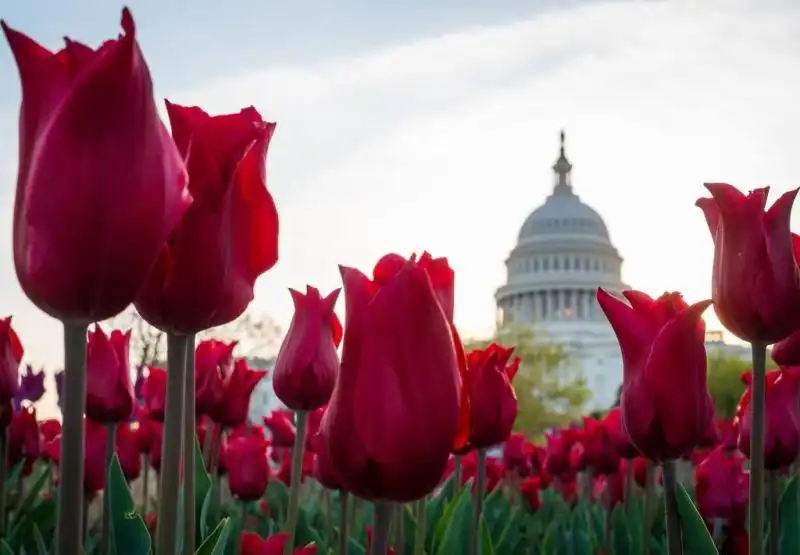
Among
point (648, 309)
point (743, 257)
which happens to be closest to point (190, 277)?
point (648, 309)

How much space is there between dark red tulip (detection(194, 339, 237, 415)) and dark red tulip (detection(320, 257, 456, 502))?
4.32 ft

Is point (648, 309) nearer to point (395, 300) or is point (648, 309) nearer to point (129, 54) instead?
point (395, 300)

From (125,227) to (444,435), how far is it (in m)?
0.36

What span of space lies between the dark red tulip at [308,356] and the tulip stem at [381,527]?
2.81ft

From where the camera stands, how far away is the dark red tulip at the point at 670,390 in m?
1.37

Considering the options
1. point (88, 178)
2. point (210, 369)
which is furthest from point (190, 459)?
point (210, 369)

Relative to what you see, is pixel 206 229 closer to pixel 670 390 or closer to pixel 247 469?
pixel 670 390

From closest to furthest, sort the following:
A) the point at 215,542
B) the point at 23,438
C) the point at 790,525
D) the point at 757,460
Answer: the point at 215,542, the point at 757,460, the point at 790,525, the point at 23,438

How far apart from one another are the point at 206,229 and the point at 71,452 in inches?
11.3

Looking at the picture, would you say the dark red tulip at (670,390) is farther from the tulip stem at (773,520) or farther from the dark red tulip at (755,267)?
the tulip stem at (773,520)

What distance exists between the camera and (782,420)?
82.1 inches

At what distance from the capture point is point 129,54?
0.74 meters

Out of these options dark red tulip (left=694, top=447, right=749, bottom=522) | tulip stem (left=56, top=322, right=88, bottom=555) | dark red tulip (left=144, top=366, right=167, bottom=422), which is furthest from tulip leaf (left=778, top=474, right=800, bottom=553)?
tulip stem (left=56, top=322, right=88, bottom=555)

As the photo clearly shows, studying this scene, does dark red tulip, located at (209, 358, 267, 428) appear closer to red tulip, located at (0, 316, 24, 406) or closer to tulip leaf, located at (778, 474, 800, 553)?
red tulip, located at (0, 316, 24, 406)
